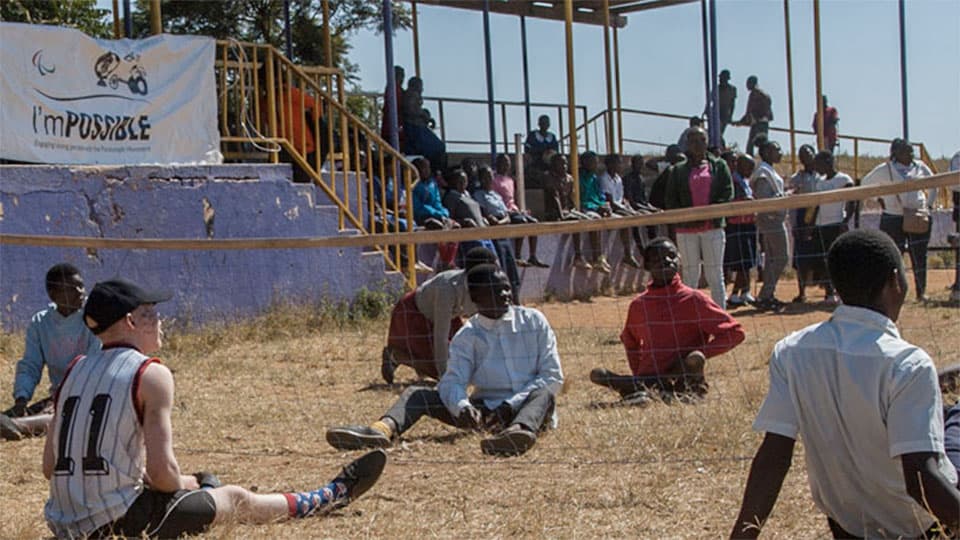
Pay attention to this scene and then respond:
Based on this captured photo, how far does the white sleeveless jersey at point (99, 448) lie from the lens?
191 inches

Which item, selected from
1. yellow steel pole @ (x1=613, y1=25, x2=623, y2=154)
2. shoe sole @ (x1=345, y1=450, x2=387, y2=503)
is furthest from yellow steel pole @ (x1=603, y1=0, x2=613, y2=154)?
shoe sole @ (x1=345, y1=450, x2=387, y2=503)

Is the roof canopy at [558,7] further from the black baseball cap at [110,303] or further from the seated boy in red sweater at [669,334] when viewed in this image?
the black baseball cap at [110,303]

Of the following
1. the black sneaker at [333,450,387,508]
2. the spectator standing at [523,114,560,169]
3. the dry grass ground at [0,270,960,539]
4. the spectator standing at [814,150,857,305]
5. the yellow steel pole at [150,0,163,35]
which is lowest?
the dry grass ground at [0,270,960,539]

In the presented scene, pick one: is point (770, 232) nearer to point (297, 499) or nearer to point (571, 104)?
point (571, 104)

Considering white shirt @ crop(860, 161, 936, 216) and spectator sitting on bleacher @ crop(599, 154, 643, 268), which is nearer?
white shirt @ crop(860, 161, 936, 216)

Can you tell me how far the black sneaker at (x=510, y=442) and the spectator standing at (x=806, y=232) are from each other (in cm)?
767

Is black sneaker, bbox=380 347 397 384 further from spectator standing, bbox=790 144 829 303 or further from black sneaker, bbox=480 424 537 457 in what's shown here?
spectator standing, bbox=790 144 829 303

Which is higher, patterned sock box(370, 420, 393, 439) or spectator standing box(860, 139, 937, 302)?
spectator standing box(860, 139, 937, 302)

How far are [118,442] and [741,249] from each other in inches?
385

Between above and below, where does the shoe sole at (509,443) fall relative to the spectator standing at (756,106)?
below

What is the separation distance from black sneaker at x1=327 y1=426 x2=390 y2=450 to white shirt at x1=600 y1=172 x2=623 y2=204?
10804mm

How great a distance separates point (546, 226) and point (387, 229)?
7.20 m

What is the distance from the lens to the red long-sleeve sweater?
822 cm

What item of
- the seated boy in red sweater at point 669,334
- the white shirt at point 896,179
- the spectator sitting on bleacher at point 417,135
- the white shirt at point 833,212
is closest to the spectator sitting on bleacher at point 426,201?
the spectator sitting on bleacher at point 417,135
